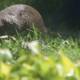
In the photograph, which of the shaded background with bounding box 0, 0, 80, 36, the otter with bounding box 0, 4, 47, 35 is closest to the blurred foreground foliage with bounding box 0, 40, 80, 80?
the otter with bounding box 0, 4, 47, 35

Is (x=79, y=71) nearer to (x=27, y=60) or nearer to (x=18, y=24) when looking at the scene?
(x=27, y=60)

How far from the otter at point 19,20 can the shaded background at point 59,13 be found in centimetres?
86

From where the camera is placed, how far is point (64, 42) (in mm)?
7625

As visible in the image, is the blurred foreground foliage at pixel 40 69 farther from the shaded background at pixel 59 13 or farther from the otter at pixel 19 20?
the shaded background at pixel 59 13

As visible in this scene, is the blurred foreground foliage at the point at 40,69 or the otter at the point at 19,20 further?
the otter at the point at 19,20

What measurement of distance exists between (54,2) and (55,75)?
921cm

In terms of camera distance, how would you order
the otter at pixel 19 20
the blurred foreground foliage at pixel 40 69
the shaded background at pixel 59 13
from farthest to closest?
1. the shaded background at pixel 59 13
2. the otter at pixel 19 20
3. the blurred foreground foliage at pixel 40 69

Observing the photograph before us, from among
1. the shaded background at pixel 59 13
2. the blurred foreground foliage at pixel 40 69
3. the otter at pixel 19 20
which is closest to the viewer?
the blurred foreground foliage at pixel 40 69

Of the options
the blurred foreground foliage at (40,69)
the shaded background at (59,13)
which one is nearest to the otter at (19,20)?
the shaded background at (59,13)

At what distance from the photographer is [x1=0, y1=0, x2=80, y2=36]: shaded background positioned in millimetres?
9773

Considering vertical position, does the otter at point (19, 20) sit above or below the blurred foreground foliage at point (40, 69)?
above

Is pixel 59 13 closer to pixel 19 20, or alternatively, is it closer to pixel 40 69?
pixel 19 20

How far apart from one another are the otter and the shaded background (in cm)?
86

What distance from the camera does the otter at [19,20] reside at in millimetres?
8492
